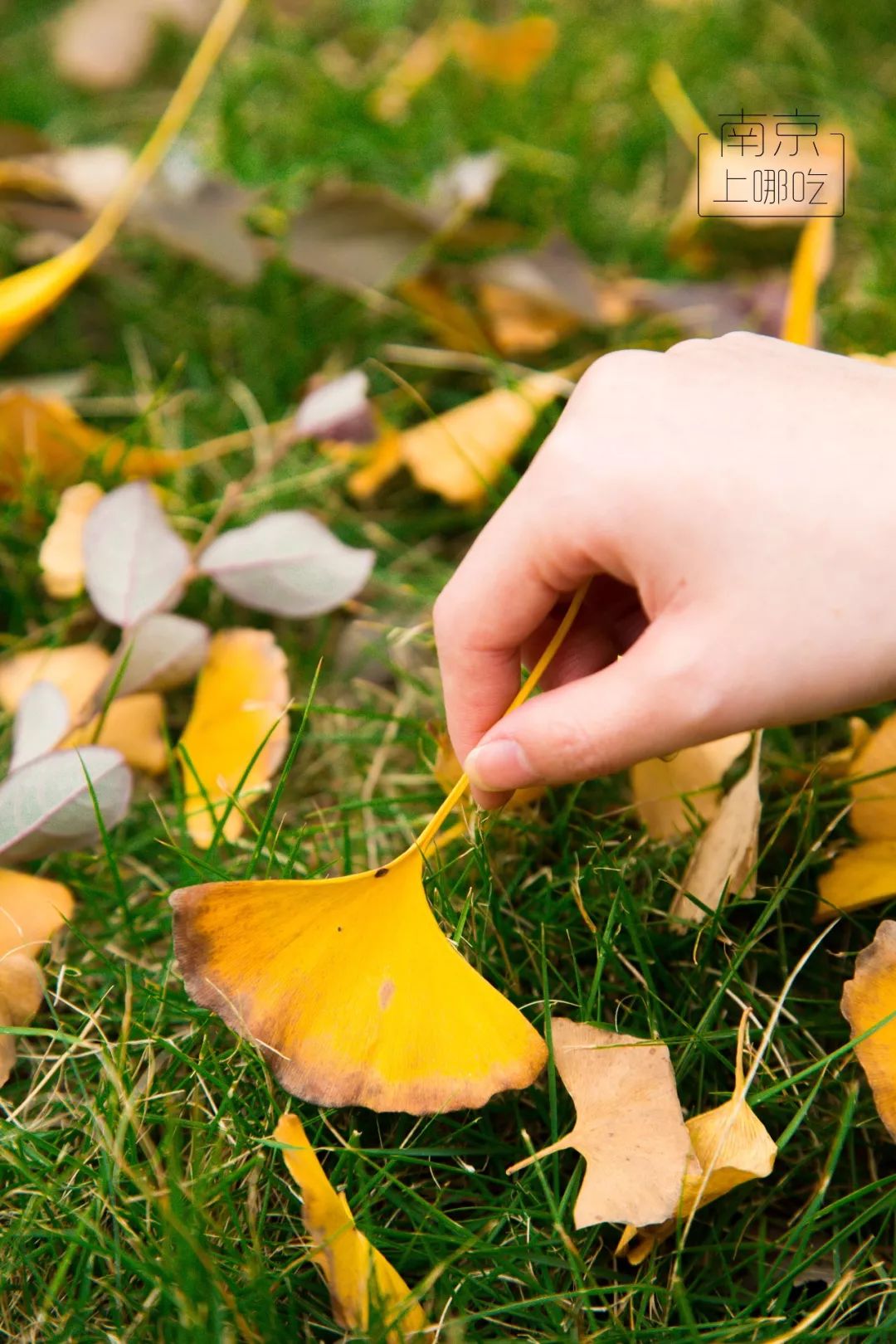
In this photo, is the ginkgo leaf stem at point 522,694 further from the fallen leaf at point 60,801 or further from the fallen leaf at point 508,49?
the fallen leaf at point 508,49

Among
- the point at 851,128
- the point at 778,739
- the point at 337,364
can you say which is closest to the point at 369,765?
the point at 778,739

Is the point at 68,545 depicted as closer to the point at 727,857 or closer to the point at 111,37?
the point at 727,857

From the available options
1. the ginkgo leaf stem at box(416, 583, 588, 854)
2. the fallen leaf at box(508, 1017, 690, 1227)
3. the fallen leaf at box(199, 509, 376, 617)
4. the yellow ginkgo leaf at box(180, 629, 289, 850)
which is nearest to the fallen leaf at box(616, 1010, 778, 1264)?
the fallen leaf at box(508, 1017, 690, 1227)

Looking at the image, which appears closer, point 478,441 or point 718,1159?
point 718,1159

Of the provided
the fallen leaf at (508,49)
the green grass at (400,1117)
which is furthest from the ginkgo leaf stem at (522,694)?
the fallen leaf at (508,49)

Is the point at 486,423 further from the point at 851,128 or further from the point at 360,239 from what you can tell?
the point at 851,128

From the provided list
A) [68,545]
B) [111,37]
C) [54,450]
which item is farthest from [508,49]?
[68,545]
